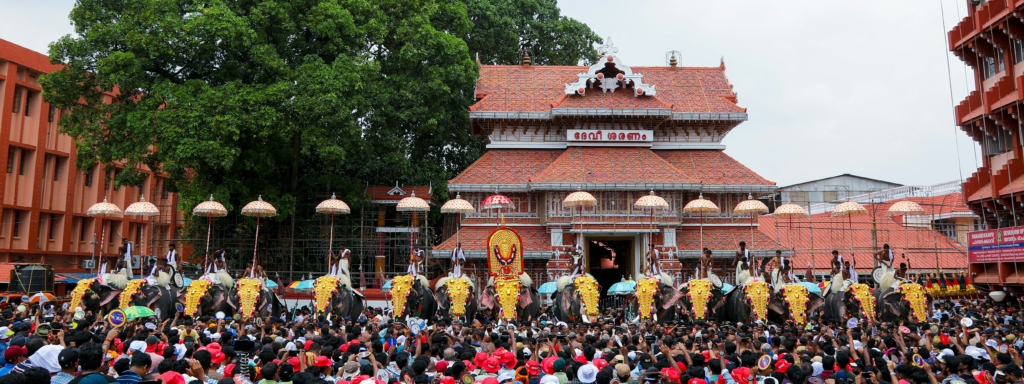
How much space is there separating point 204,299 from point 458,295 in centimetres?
648

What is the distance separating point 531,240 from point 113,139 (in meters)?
15.7

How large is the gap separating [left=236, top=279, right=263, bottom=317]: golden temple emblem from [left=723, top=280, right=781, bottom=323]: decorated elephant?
12.1 m

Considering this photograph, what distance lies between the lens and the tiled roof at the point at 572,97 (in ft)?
109

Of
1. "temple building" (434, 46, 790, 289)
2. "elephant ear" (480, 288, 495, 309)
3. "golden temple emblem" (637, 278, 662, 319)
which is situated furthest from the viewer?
"temple building" (434, 46, 790, 289)

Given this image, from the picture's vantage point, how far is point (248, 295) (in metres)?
19.7

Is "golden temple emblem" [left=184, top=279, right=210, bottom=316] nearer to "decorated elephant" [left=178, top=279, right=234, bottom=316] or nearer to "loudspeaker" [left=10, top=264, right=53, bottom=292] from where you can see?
"decorated elephant" [left=178, top=279, right=234, bottom=316]

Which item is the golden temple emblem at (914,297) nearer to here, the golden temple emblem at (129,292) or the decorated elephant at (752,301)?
the decorated elephant at (752,301)

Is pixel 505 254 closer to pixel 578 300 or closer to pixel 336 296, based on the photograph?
pixel 578 300

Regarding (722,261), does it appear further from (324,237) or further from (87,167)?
(87,167)

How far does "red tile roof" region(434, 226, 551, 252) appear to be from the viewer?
1185 inches

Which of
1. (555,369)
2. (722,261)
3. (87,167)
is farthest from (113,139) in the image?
(555,369)

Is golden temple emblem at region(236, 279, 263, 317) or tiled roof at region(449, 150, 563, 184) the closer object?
golden temple emblem at region(236, 279, 263, 317)

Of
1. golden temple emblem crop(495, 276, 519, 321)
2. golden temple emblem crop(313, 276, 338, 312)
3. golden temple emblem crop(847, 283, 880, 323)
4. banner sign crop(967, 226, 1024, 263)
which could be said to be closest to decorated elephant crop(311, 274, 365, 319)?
golden temple emblem crop(313, 276, 338, 312)

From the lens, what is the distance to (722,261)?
30891mm
